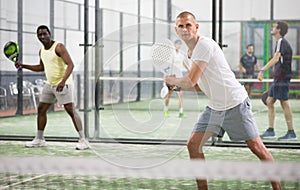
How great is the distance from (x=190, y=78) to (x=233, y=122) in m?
0.50

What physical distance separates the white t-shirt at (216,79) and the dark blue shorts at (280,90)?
4.14 metres

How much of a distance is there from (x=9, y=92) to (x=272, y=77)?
417 cm

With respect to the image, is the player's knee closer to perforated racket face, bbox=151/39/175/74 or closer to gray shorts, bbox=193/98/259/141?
gray shorts, bbox=193/98/259/141

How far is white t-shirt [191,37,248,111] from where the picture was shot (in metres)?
4.57

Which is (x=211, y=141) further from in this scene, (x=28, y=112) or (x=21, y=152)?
(x=28, y=112)

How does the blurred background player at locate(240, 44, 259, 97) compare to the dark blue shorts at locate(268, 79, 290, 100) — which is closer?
the dark blue shorts at locate(268, 79, 290, 100)

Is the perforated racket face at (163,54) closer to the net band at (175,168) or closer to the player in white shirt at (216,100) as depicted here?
the player in white shirt at (216,100)

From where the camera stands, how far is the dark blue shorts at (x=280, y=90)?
8.82 metres

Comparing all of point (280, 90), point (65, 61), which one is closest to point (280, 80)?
point (280, 90)

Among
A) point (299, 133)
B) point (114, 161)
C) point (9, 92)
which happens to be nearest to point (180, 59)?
point (114, 161)

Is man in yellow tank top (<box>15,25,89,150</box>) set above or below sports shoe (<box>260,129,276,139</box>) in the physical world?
above

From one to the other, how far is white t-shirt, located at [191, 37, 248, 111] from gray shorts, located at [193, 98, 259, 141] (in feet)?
0.14

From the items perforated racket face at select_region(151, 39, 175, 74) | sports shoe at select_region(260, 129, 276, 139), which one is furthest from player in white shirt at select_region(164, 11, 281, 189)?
sports shoe at select_region(260, 129, 276, 139)

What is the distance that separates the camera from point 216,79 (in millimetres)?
4688
